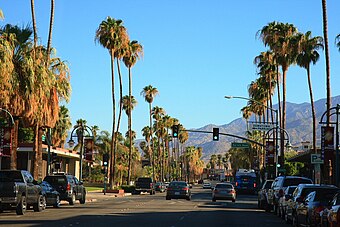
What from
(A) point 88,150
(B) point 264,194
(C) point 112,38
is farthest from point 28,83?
(C) point 112,38

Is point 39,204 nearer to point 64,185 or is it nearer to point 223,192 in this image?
point 64,185

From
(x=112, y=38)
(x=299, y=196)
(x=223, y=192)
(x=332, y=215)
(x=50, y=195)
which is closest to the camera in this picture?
(x=332, y=215)

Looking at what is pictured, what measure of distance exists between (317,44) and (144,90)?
183 feet

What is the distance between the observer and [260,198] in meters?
39.7

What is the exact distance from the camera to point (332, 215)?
15.9 m

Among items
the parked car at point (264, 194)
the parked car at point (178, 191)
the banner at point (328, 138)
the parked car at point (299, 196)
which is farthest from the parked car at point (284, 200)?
the parked car at point (178, 191)

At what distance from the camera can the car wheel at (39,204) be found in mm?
30953

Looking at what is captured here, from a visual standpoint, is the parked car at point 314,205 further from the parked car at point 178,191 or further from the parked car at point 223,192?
the parked car at point 178,191

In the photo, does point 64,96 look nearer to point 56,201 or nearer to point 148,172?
point 56,201

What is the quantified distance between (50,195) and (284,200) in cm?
1339

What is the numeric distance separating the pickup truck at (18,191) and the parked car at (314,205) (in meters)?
12.5

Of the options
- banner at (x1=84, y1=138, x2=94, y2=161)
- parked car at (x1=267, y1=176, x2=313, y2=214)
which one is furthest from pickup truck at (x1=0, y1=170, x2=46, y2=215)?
banner at (x1=84, y1=138, x2=94, y2=161)

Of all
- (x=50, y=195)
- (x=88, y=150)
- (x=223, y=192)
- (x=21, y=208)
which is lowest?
(x=21, y=208)

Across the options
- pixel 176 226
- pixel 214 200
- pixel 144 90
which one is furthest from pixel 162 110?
pixel 176 226
